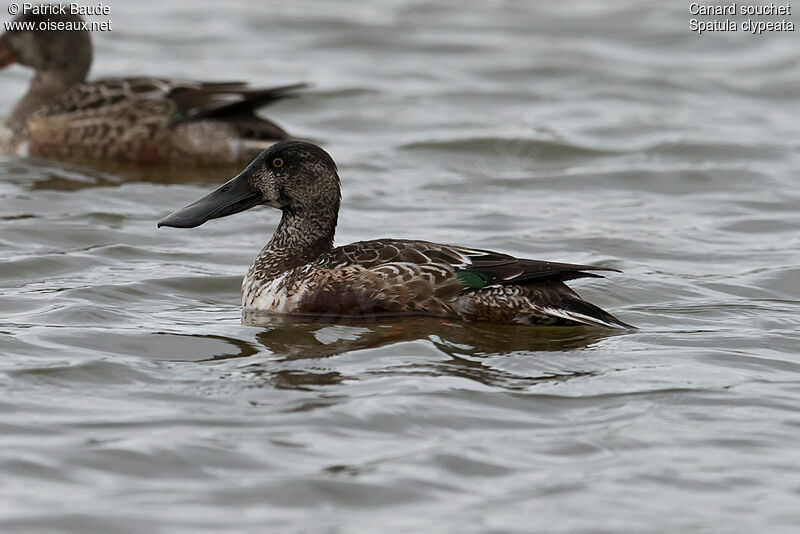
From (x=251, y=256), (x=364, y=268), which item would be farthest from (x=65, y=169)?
(x=364, y=268)

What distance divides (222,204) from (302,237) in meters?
0.53

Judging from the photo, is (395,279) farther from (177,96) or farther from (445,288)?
(177,96)

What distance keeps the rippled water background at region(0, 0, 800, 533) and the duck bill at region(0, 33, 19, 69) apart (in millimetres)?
1235

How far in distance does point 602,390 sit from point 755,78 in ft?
35.7

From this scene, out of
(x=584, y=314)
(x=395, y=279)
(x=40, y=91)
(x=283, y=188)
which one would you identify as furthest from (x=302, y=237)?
(x=40, y=91)

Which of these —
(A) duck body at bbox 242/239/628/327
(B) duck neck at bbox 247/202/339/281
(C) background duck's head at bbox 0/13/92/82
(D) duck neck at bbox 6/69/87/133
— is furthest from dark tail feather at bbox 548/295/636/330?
(C) background duck's head at bbox 0/13/92/82

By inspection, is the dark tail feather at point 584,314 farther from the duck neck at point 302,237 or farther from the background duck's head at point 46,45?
the background duck's head at point 46,45

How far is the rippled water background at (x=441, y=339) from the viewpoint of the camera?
5852 millimetres

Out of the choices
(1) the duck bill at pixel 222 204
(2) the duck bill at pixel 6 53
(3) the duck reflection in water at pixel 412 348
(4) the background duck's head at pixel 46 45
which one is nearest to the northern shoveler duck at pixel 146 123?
(4) the background duck's head at pixel 46 45

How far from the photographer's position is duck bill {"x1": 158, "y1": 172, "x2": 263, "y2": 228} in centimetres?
882

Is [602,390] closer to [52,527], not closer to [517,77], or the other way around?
[52,527]

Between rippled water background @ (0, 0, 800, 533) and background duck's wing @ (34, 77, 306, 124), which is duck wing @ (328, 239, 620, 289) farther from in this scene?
background duck's wing @ (34, 77, 306, 124)

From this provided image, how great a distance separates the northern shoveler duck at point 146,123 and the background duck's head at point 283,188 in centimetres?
385

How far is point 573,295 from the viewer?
8211mm
